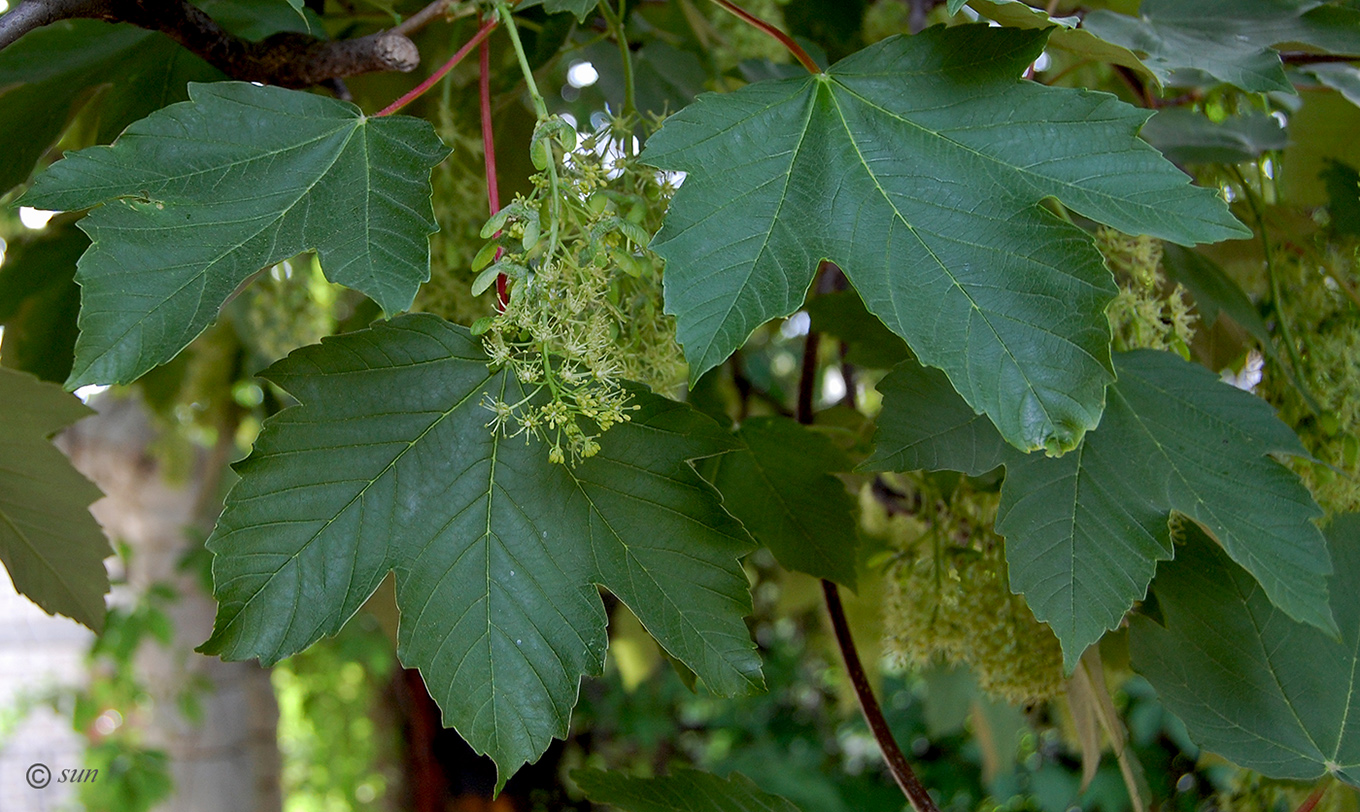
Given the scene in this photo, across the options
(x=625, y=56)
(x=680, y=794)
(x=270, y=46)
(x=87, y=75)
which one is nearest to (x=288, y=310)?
(x=87, y=75)

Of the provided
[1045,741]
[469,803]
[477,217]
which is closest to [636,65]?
[477,217]

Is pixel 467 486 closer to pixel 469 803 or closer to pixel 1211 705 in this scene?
pixel 1211 705

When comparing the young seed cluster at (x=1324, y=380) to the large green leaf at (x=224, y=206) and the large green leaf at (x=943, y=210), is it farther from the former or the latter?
the large green leaf at (x=224, y=206)

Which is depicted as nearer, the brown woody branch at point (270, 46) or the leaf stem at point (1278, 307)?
the brown woody branch at point (270, 46)

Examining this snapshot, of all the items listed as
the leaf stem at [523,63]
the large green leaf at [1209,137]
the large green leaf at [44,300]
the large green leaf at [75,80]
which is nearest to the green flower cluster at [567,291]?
the leaf stem at [523,63]

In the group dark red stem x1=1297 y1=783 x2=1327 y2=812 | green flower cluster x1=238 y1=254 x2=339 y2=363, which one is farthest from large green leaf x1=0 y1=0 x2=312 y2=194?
dark red stem x1=1297 y1=783 x2=1327 y2=812
